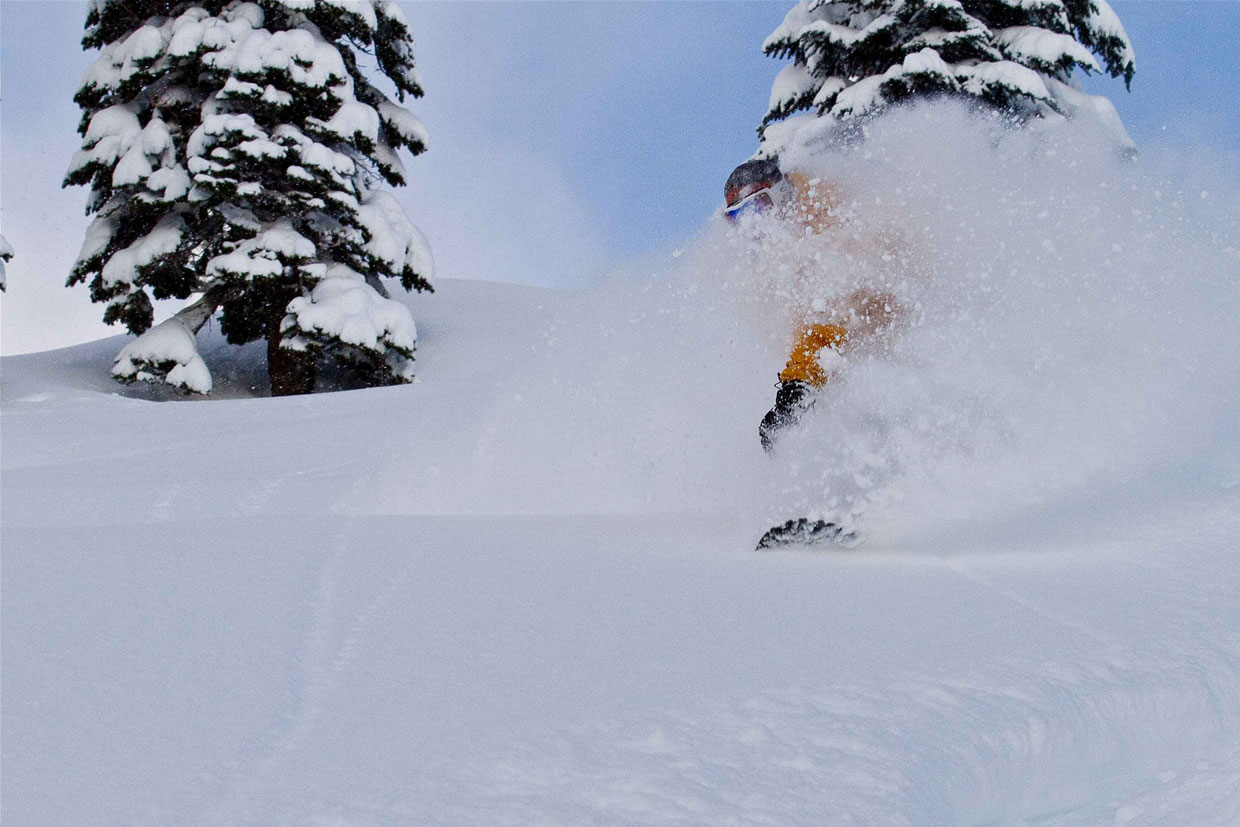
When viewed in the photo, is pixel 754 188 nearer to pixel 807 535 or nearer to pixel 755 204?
pixel 755 204

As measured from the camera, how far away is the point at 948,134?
174 inches

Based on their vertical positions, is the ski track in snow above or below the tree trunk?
below

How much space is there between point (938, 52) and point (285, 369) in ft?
30.5

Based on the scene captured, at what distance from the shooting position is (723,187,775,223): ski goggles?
3.72 m

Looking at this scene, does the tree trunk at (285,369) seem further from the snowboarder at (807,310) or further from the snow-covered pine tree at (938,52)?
the snowboarder at (807,310)

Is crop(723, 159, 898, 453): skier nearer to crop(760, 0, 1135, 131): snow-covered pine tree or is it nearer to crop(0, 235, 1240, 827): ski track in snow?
crop(0, 235, 1240, 827): ski track in snow

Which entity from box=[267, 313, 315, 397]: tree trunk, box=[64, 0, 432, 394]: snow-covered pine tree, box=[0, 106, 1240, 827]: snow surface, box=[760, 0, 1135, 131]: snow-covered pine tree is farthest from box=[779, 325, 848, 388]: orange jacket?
box=[760, 0, 1135, 131]: snow-covered pine tree

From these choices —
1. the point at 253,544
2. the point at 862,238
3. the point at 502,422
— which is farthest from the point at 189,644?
the point at 502,422

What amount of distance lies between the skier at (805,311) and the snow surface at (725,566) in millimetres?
101

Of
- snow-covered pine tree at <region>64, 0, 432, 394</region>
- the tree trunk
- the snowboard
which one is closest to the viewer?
the snowboard

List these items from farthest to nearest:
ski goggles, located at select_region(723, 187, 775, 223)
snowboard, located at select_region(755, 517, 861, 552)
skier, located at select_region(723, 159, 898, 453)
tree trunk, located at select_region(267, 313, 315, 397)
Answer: tree trunk, located at select_region(267, 313, 315, 397) < ski goggles, located at select_region(723, 187, 775, 223) < skier, located at select_region(723, 159, 898, 453) < snowboard, located at select_region(755, 517, 861, 552)

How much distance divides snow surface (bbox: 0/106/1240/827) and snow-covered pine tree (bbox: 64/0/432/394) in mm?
4831

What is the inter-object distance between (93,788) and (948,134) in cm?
436

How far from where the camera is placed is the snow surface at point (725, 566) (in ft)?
3.78
